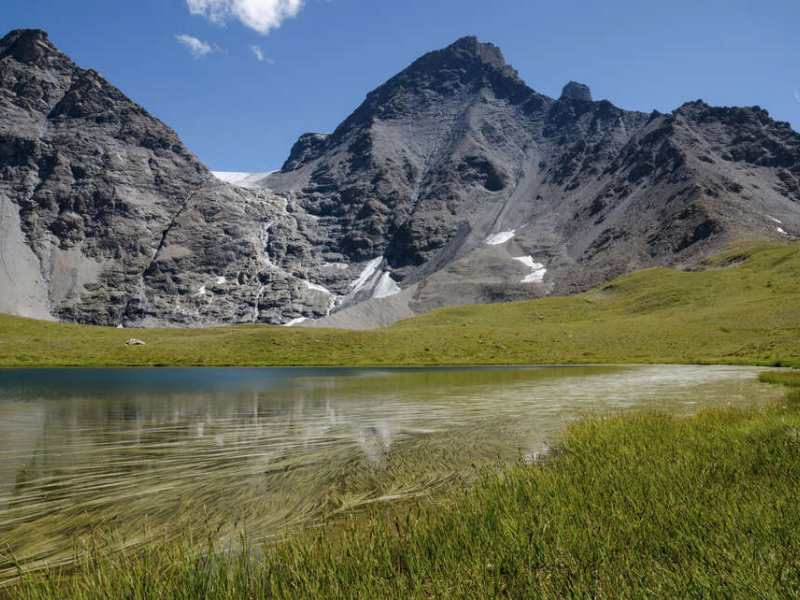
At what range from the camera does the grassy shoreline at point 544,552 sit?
3.84 metres

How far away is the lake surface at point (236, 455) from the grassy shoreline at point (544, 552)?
1.35m

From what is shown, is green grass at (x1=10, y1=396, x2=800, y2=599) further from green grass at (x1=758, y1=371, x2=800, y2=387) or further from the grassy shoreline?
green grass at (x1=758, y1=371, x2=800, y2=387)

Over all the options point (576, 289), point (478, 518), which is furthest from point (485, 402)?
point (576, 289)

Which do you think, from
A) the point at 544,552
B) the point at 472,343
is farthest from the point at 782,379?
the point at 472,343

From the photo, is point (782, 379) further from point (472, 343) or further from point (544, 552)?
point (472, 343)

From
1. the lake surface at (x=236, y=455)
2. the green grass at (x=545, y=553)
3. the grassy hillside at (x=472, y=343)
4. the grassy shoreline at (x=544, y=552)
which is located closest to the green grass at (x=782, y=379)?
the lake surface at (x=236, y=455)

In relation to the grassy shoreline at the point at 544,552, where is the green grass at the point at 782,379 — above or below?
below

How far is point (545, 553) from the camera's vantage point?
4590 millimetres

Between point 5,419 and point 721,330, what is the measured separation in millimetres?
85091

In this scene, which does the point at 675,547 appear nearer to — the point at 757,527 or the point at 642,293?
the point at 757,527

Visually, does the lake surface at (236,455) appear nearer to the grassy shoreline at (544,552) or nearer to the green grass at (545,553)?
the grassy shoreline at (544,552)

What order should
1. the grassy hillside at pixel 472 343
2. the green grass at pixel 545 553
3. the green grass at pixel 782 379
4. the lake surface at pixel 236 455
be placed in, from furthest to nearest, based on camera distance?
the grassy hillside at pixel 472 343, the green grass at pixel 782 379, the lake surface at pixel 236 455, the green grass at pixel 545 553

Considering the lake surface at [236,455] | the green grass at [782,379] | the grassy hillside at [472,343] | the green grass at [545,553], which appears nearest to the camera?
the green grass at [545,553]

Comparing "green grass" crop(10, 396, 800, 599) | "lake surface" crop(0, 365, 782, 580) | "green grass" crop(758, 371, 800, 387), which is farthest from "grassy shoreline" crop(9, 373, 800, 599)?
"green grass" crop(758, 371, 800, 387)
